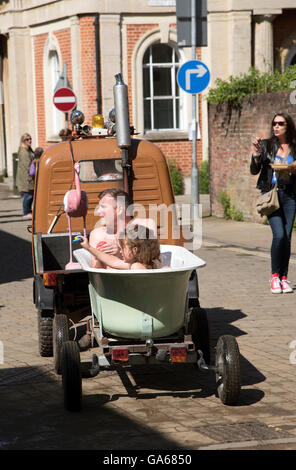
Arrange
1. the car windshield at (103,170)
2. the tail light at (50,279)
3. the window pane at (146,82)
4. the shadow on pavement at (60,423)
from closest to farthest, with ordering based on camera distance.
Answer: the shadow on pavement at (60,423) → the tail light at (50,279) → the car windshield at (103,170) → the window pane at (146,82)

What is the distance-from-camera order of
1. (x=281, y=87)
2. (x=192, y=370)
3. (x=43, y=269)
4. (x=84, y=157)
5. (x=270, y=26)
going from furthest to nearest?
(x=270, y=26) < (x=281, y=87) < (x=84, y=157) < (x=43, y=269) < (x=192, y=370)

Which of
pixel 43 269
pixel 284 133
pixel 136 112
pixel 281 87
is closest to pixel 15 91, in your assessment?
pixel 136 112

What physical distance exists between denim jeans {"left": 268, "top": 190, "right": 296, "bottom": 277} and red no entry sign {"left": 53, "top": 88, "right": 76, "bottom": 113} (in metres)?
11.6

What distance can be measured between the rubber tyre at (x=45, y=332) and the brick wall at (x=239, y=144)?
8886 mm

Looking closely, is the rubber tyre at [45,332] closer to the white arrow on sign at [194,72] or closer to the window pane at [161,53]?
the white arrow on sign at [194,72]

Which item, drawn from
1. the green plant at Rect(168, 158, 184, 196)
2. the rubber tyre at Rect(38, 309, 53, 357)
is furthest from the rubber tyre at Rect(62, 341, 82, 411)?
the green plant at Rect(168, 158, 184, 196)

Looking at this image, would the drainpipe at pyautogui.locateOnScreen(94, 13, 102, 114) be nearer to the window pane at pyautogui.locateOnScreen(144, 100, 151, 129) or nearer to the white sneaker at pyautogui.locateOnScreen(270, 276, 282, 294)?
the window pane at pyautogui.locateOnScreen(144, 100, 151, 129)

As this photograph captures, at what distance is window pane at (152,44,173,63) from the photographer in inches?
997

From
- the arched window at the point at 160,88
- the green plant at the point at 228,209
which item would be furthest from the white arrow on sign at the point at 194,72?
the arched window at the point at 160,88

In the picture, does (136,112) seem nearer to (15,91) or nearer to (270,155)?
(15,91)

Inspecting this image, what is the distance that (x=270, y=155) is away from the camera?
9859 millimetres

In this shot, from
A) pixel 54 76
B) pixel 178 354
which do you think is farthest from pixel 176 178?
pixel 178 354

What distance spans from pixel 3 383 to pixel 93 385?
658 mm

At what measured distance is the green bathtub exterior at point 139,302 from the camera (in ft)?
18.2
